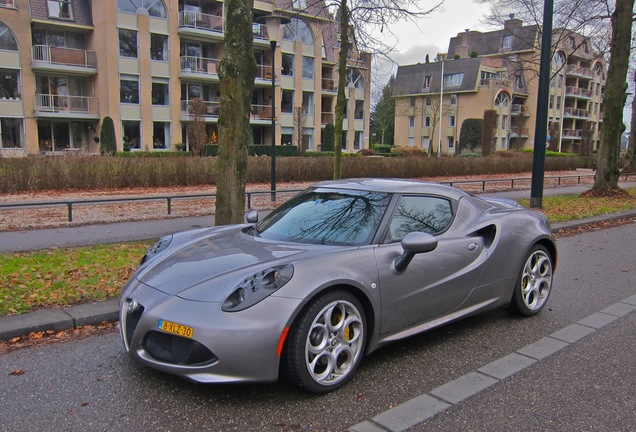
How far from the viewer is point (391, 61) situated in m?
15.4

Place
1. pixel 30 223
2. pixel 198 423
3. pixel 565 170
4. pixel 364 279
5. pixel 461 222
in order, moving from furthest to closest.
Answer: pixel 565 170
pixel 30 223
pixel 461 222
pixel 364 279
pixel 198 423

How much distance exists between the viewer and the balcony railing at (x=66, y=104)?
3338 centimetres

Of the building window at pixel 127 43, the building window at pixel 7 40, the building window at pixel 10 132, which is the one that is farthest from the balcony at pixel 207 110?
the building window at pixel 7 40

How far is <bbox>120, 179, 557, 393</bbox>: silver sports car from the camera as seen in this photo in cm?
311

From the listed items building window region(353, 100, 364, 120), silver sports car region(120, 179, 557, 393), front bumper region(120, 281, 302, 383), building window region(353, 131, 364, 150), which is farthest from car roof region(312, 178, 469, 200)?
building window region(353, 100, 364, 120)

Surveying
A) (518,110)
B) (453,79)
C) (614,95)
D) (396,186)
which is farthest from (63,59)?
(518,110)

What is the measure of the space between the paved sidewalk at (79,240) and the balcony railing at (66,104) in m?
27.4

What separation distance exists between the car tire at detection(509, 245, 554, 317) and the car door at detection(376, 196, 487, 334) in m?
0.71

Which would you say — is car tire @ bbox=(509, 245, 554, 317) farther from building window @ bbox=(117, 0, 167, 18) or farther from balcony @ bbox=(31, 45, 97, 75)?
building window @ bbox=(117, 0, 167, 18)

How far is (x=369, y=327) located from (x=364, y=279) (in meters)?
0.38

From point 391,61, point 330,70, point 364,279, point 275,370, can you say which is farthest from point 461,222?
point 330,70

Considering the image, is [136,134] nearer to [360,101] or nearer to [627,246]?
[360,101]

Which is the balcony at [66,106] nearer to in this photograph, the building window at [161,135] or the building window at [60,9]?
the building window at [161,135]

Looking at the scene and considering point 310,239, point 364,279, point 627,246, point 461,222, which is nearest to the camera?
point 364,279
